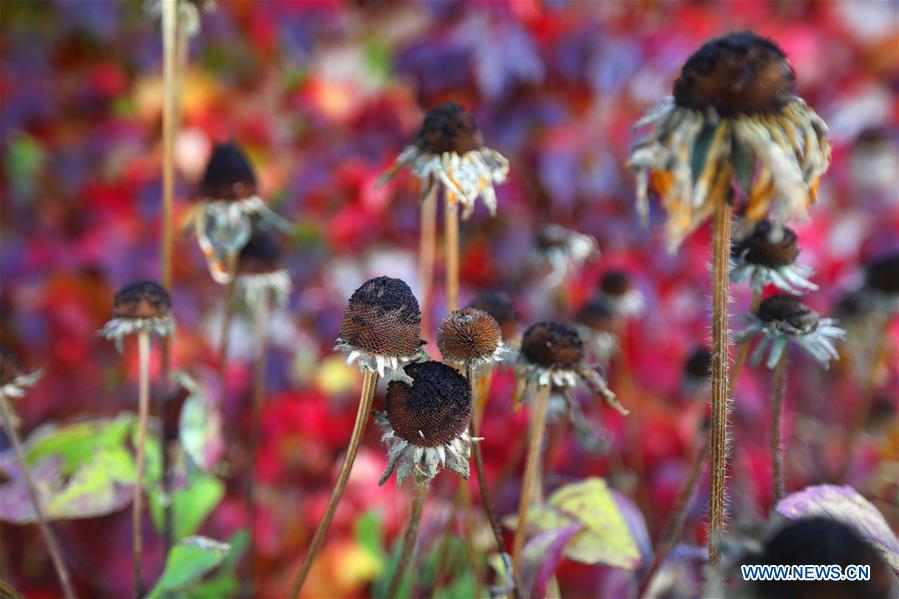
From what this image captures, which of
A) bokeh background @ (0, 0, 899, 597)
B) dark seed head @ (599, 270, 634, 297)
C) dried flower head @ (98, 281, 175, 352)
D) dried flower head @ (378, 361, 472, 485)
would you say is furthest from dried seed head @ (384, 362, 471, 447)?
bokeh background @ (0, 0, 899, 597)

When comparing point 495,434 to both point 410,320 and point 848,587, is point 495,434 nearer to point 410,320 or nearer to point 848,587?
point 410,320

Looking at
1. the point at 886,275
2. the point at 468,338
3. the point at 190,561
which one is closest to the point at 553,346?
the point at 468,338

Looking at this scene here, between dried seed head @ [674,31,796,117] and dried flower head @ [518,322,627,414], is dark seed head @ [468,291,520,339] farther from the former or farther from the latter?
dried seed head @ [674,31,796,117]

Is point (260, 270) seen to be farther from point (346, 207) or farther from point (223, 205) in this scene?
point (346, 207)

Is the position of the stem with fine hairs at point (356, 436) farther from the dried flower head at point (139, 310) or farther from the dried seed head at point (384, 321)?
the dried flower head at point (139, 310)

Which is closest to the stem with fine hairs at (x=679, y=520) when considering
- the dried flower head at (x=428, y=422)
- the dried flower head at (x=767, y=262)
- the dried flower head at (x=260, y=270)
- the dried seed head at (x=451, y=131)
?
the dried flower head at (x=767, y=262)

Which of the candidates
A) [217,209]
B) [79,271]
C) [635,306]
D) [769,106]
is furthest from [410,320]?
[79,271]

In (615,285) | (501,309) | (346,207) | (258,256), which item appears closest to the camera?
(501,309)
